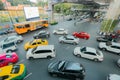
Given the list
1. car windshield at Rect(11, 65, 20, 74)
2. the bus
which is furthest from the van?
the bus

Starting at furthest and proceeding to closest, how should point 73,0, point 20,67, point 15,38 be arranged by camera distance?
point 73,0, point 15,38, point 20,67

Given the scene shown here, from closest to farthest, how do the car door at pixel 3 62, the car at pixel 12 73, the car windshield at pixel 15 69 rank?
the car at pixel 12 73 < the car windshield at pixel 15 69 < the car door at pixel 3 62

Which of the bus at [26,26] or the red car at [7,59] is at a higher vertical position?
the bus at [26,26]

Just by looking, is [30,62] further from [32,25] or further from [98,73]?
[32,25]

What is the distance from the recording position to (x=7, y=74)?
403 inches

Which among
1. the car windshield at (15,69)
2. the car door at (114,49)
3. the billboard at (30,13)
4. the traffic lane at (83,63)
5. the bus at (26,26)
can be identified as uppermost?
the billboard at (30,13)

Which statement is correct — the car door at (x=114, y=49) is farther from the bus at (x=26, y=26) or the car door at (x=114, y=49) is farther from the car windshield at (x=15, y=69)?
the bus at (x=26, y=26)

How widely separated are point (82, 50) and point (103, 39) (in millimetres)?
8332

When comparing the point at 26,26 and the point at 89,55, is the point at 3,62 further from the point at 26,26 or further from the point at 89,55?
→ the point at 26,26

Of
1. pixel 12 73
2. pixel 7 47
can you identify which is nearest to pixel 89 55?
pixel 12 73

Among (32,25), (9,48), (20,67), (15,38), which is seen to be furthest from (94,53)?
(32,25)

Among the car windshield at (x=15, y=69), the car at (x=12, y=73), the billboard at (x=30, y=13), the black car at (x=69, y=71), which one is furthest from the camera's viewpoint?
the billboard at (x=30, y=13)


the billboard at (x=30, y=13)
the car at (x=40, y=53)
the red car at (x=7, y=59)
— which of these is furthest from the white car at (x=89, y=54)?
the billboard at (x=30, y=13)

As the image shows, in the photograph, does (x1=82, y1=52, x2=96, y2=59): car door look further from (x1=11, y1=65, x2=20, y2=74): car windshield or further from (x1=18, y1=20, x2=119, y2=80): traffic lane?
→ (x1=11, y1=65, x2=20, y2=74): car windshield
